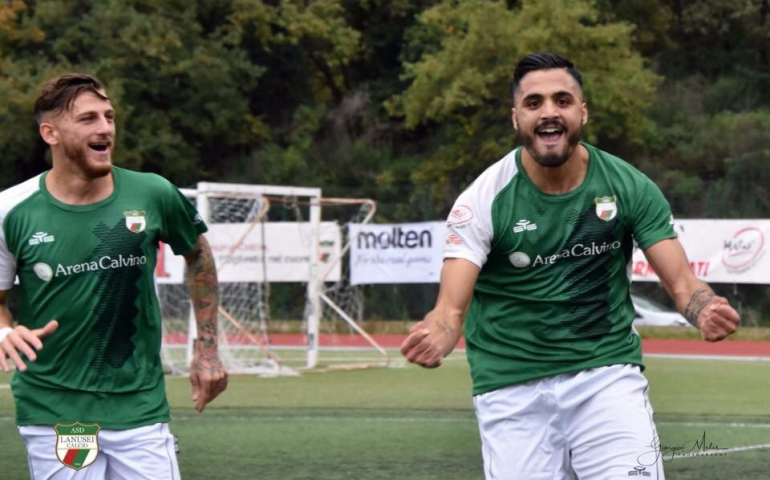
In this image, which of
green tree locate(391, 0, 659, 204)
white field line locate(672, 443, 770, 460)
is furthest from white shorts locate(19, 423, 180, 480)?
green tree locate(391, 0, 659, 204)

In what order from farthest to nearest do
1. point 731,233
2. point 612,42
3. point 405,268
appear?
point 612,42
point 405,268
point 731,233

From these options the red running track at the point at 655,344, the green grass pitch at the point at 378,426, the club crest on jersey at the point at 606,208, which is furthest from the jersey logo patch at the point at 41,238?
the red running track at the point at 655,344

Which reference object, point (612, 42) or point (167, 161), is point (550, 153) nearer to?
point (612, 42)

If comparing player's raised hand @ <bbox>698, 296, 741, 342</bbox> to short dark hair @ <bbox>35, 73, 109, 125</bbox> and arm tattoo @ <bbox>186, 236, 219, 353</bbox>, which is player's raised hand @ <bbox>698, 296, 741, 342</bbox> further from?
short dark hair @ <bbox>35, 73, 109, 125</bbox>

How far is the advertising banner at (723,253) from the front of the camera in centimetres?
2358

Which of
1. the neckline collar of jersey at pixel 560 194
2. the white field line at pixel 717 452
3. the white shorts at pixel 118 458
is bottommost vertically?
the white field line at pixel 717 452

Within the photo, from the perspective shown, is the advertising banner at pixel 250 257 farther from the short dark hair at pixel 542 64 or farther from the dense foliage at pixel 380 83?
the short dark hair at pixel 542 64

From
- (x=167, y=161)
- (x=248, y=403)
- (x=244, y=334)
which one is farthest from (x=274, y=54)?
(x=248, y=403)

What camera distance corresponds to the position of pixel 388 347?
24312 millimetres

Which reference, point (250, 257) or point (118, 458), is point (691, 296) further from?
point (250, 257)

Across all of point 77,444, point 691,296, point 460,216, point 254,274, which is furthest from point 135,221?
point 254,274

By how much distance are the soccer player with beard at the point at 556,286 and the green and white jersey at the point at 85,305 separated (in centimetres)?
116

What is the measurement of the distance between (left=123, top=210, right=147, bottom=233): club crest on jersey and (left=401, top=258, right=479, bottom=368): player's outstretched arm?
3.95 feet

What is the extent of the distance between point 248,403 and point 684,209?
1348cm
